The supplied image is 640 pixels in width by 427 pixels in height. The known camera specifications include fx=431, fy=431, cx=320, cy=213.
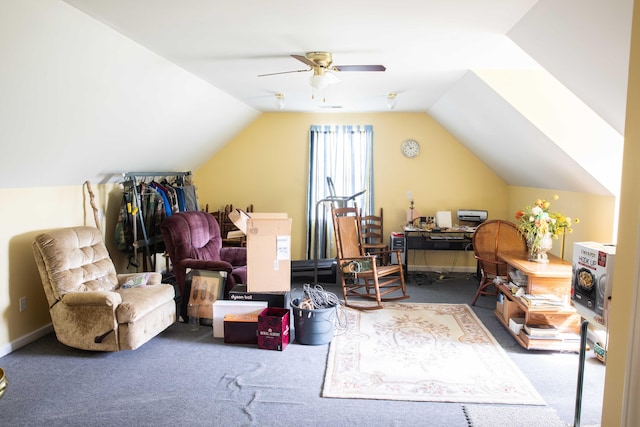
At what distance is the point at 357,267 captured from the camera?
4.59 meters

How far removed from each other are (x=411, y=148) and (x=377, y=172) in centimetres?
60

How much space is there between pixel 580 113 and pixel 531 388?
235 centimetres

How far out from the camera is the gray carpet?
256 centimetres

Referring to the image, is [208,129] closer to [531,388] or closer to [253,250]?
[253,250]

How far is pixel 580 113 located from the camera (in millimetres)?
3727

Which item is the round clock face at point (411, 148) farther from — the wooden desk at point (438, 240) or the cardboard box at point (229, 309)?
the cardboard box at point (229, 309)

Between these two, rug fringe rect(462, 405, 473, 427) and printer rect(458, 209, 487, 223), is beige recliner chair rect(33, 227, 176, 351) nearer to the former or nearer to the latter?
rug fringe rect(462, 405, 473, 427)

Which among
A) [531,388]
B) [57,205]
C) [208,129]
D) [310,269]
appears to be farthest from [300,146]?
[531,388]

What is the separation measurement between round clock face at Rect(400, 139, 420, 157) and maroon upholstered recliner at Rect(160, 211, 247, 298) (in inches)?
117

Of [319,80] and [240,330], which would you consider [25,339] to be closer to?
[240,330]

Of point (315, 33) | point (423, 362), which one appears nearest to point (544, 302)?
point (423, 362)

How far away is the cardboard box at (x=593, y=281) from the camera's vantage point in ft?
6.01

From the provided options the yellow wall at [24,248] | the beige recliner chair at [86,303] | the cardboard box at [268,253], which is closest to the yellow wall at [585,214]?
the cardboard box at [268,253]

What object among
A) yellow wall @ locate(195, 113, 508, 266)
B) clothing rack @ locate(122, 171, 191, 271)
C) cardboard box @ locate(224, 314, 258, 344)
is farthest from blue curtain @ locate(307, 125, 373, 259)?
cardboard box @ locate(224, 314, 258, 344)
